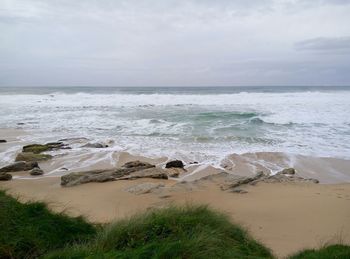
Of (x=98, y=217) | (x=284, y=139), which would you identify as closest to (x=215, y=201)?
(x=98, y=217)

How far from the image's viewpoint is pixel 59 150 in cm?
1351

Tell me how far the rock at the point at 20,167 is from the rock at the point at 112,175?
7.15 feet

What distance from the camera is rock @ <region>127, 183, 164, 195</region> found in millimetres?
8291

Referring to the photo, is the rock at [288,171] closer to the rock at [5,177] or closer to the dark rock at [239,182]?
the dark rock at [239,182]

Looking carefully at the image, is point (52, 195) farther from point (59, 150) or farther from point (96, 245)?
point (59, 150)

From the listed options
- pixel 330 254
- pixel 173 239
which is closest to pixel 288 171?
pixel 330 254

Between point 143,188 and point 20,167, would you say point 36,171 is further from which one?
point 143,188

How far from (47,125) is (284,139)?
14.6 meters

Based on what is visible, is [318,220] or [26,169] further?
[26,169]

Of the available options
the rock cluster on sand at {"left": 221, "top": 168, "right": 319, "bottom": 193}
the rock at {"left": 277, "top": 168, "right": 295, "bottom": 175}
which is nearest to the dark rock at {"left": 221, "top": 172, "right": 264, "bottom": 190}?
the rock cluster on sand at {"left": 221, "top": 168, "right": 319, "bottom": 193}

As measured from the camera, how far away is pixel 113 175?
9664 millimetres

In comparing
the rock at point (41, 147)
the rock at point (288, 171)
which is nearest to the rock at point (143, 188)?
the rock at point (288, 171)

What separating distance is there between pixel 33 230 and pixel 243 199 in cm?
519

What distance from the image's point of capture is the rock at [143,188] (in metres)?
8.29
